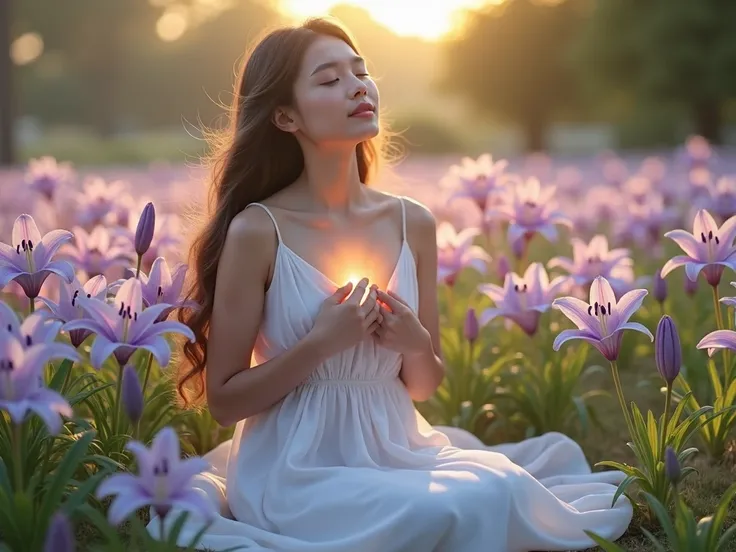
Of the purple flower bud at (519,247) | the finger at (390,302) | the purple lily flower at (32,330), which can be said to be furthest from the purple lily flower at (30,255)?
the purple flower bud at (519,247)

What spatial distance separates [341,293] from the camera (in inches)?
129

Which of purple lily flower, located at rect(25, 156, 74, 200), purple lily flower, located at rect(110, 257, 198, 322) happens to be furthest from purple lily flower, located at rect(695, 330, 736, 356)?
purple lily flower, located at rect(25, 156, 74, 200)

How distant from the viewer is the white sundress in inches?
115

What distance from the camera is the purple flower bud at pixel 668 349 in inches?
116

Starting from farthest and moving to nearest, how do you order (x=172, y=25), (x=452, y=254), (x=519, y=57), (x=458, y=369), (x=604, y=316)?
(x=172, y=25)
(x=519, y=57)
(x=452, y=254)
(x=458, y=369)
(x=604, y=316)

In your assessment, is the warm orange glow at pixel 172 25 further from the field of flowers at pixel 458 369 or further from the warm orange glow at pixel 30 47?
the field of flowers at pixel 458 369

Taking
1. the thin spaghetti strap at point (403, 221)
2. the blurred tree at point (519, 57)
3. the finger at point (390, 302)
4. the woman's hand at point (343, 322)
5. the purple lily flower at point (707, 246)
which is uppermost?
the blurred tree at point (519, 57)

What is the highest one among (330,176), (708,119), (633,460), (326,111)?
(708,119)

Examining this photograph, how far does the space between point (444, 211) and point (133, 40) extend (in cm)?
4219

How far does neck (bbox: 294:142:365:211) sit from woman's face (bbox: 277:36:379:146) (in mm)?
72

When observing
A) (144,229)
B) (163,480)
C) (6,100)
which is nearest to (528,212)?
Result: (144,229)

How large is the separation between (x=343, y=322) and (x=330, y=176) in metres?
0.61

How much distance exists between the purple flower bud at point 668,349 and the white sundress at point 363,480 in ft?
1.77

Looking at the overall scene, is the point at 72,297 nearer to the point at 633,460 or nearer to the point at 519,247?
the point at 633,460
